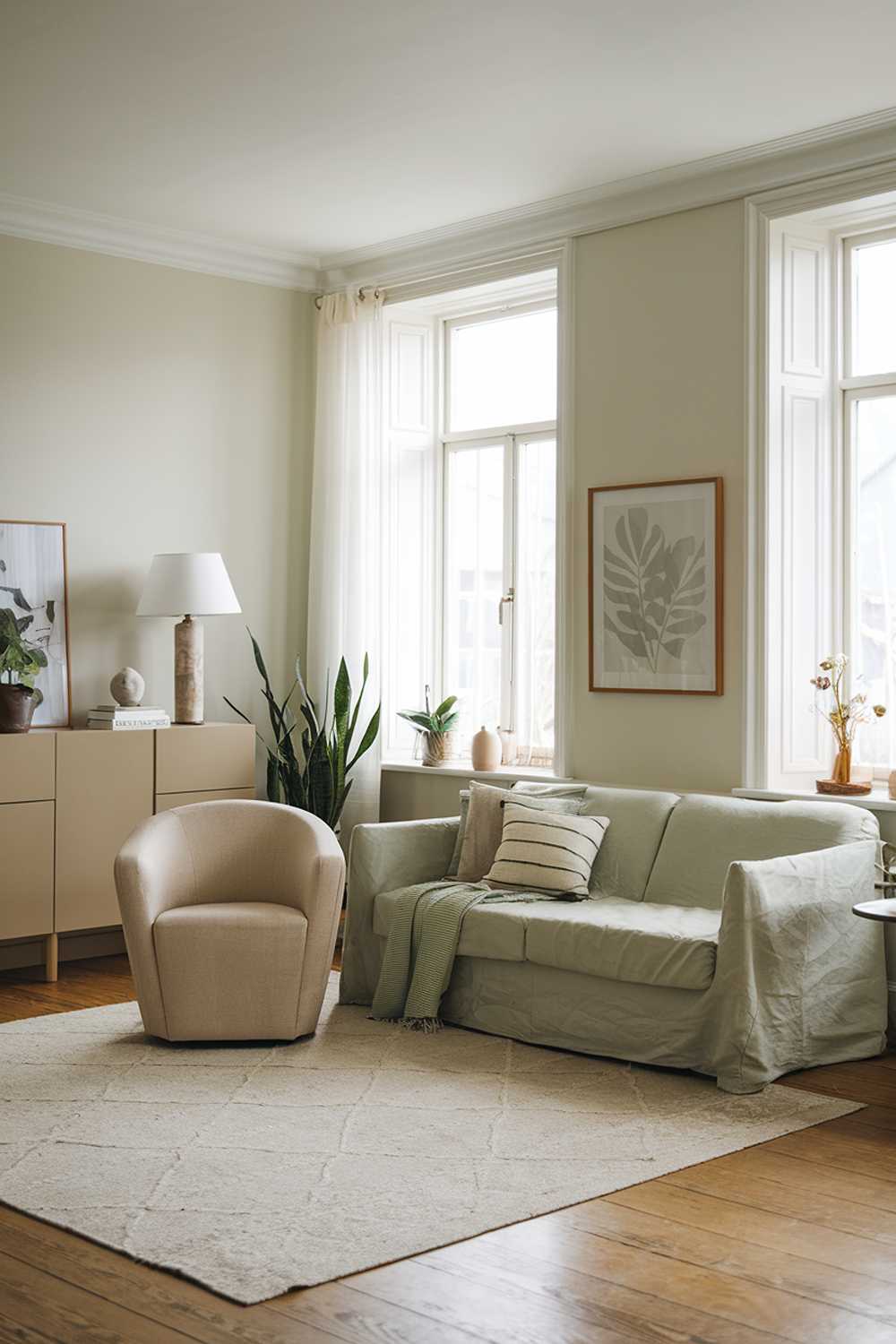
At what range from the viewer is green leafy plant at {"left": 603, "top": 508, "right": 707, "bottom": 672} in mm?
5441

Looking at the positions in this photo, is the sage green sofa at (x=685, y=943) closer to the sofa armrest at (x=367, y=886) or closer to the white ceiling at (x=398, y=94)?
the sofa armrest at (x=367, y=886)

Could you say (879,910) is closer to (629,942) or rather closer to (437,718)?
(629,942)

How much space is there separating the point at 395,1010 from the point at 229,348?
318 centimetres

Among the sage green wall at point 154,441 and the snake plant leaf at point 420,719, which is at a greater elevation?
the sage green wall at point 154,441

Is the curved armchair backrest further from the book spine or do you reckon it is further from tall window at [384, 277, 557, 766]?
tall window at [384, 277, 557, 766]

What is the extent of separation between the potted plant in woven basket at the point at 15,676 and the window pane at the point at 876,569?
10.0ft

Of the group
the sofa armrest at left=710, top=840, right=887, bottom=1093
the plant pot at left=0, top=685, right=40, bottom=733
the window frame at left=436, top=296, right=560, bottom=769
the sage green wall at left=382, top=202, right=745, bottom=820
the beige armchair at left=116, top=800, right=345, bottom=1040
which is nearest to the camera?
the sofa armrest at left=710, top=840, right=887, bottom=1093

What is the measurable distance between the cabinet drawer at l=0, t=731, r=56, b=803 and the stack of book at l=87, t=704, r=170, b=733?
283 mm

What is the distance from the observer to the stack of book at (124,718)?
587 centimetres

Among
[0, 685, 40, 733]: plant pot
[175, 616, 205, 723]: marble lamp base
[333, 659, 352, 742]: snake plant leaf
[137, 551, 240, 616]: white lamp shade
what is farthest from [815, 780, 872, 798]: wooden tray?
[0, 685, 40, 733]: plant pot

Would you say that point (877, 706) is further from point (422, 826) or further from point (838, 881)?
point (422, 826)

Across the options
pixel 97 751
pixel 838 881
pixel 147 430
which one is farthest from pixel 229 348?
pixel 838 881

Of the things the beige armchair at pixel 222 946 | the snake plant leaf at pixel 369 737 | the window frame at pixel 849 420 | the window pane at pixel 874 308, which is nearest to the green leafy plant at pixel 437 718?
the snake plant leaf at pixel 369 737

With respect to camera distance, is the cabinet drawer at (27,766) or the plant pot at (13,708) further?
the plant pot at (13,708)
